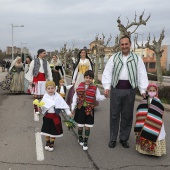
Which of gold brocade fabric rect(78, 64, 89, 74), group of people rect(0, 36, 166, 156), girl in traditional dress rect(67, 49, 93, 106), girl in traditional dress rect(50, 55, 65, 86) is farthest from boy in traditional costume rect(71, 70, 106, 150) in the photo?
girl in traditional dress rect(50, 55, 65, 86)

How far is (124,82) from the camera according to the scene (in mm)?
5012

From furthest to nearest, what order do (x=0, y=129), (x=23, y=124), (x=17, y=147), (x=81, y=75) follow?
(x=81, y=75) < (x=23, y=124) < (x=0, y=129) < (x=17, y=147)

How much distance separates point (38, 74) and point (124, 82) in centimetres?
409

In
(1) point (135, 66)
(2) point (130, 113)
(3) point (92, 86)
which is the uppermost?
(1) point (135, 66)

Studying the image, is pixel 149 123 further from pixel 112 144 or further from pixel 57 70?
pixel 57 70

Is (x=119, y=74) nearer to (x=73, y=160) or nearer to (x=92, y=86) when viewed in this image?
(x=92, y=86)

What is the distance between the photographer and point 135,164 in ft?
14.4

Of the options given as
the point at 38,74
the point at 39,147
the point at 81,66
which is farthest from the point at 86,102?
the point at 38,74

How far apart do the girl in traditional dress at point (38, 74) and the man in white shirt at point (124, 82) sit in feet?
12.2

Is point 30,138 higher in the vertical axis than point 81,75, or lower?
lower

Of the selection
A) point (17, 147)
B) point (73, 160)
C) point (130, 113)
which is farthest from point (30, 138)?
point (130, 113)

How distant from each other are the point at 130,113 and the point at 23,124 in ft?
9.79

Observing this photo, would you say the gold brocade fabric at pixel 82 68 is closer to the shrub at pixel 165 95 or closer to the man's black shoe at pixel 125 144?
the man's black shoe at pixel 125 144

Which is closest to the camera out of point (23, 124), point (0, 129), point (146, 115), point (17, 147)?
point (146, 115)
